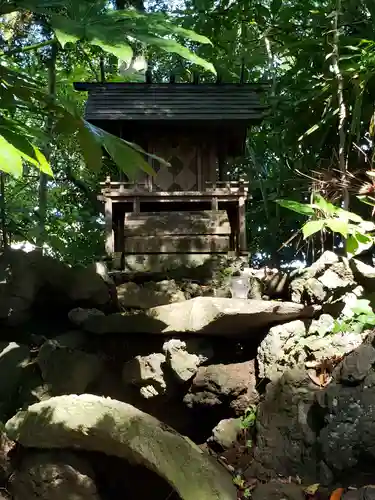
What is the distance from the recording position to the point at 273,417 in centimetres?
463

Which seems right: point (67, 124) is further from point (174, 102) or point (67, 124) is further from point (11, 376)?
point (174, 102)

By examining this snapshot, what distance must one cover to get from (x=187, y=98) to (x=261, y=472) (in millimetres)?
6723

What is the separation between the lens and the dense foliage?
5.75 feet

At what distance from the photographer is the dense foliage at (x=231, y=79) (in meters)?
1.75

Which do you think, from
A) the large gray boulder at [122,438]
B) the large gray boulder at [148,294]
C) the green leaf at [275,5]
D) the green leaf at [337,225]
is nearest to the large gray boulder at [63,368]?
the large gray boulder at [122,438]

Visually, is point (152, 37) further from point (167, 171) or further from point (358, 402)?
point (167, 171)

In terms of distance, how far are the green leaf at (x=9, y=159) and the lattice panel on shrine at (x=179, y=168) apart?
28.5 feet

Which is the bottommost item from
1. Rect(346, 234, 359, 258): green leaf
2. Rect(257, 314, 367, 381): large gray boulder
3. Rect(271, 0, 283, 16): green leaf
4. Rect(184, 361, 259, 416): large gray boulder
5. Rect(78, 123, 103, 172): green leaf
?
Rect(184, 361, 259, 416): large gray boulder

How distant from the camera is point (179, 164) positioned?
10.0m

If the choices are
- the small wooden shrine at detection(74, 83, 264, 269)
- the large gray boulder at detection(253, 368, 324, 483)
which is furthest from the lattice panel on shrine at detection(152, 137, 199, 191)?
the large gray boulder at detection(253, 368, 324, 483)

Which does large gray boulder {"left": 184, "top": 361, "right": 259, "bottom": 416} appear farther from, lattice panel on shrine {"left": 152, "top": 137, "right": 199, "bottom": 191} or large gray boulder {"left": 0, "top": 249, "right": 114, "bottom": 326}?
lattice panel on shrine {"left": 152, "top": 137, "right": 199, "bottom": 191}

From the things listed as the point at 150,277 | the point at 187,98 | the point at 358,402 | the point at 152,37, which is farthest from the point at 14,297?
the point at 187,98

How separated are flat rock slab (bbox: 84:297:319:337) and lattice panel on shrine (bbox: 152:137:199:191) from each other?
A: 15.0ft

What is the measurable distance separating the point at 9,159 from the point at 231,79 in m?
11.7
